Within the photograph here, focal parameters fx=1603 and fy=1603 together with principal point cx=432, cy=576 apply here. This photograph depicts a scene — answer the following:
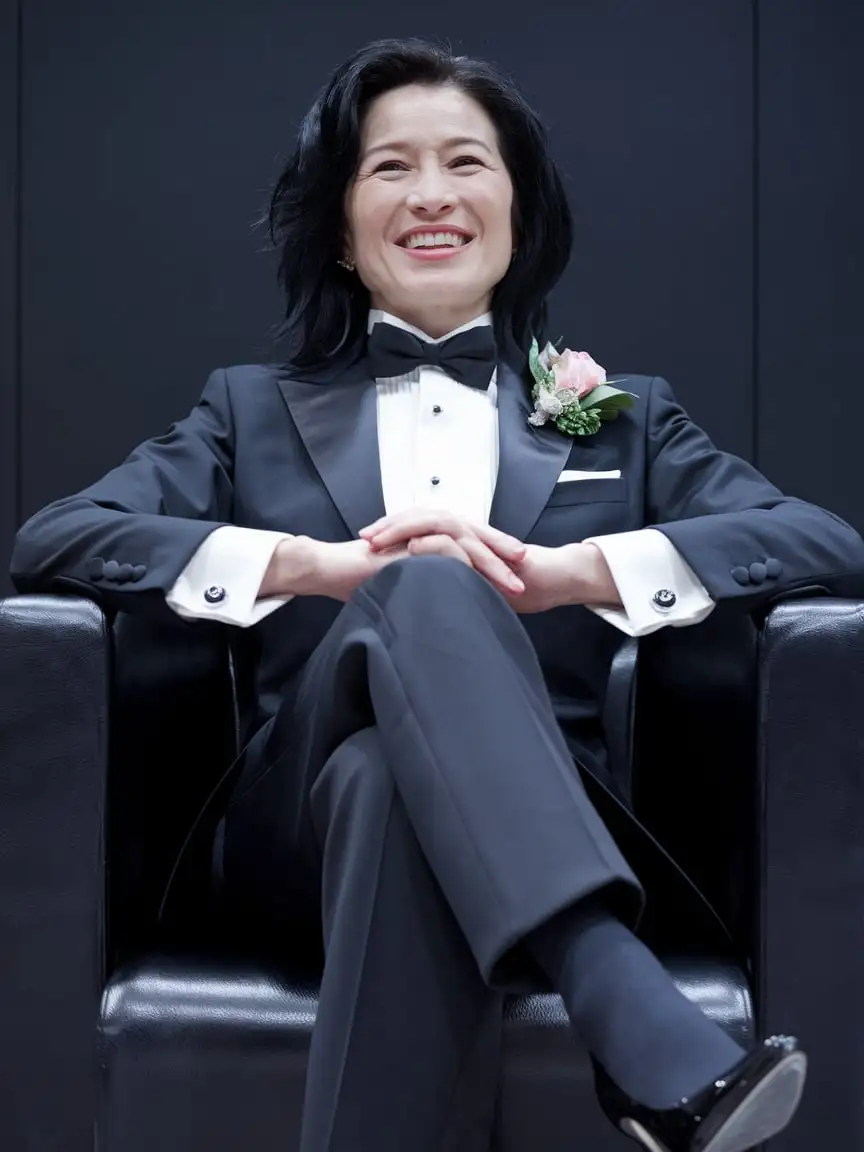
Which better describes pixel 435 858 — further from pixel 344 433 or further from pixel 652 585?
pixel 344 433

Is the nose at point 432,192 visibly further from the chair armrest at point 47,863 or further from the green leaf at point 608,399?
the chair armrest at point 47,863

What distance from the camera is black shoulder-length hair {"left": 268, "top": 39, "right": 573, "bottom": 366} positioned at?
6.56ft

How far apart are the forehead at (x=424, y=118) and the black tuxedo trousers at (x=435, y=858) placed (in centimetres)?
82

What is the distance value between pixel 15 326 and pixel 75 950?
1483 mm

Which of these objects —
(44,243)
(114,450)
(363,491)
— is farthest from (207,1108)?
(44,243)

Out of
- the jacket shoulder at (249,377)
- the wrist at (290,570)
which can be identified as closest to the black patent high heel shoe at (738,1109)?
the wrist at (290,570)

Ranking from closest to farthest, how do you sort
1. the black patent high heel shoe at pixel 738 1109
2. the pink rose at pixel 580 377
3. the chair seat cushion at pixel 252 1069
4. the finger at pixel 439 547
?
the black patent high heel shoe at pixel 738 1109, the chair seat cushion at pixel 252 1069, the finger at pixel 439 547, the pink rose at pixel 580 377

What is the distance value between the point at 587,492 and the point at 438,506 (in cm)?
18

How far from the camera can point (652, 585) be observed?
63.9 inches

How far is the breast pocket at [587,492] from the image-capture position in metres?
1.88

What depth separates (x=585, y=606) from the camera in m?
1.79

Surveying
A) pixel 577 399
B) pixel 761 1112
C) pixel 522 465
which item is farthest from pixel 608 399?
pixel 761 1112

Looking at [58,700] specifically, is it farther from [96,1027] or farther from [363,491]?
[363,491]

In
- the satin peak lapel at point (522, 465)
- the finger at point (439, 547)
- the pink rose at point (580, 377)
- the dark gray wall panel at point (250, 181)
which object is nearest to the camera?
the finger at point (439, 547)
